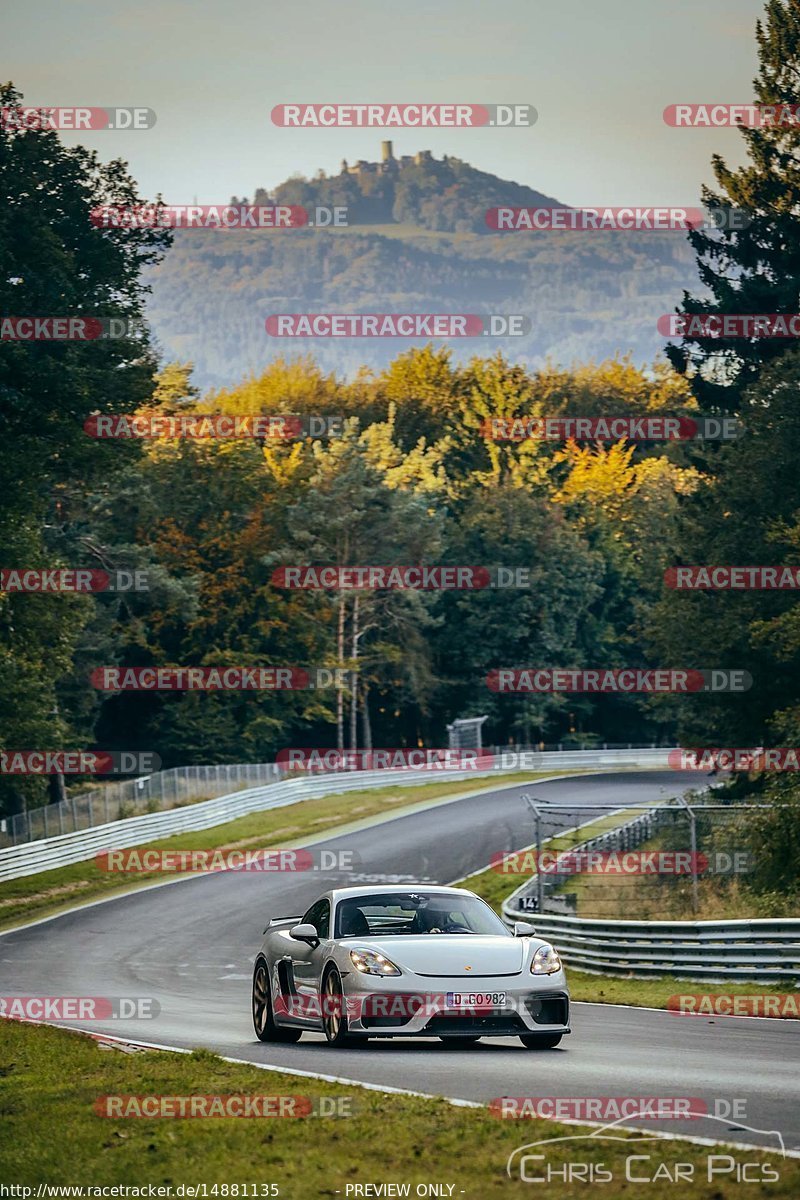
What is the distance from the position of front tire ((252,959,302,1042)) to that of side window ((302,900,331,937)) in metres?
0.72

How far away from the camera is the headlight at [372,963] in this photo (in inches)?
543

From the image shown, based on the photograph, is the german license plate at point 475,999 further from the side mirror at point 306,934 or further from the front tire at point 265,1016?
the front tire at point 265,1016

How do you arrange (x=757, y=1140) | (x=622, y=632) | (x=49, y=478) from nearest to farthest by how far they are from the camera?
(x=757, y=1140)
(x=49, y=478)
(x=622, y=632)

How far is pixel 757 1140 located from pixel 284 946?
7350mm

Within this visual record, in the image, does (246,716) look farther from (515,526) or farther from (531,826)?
(531,826)

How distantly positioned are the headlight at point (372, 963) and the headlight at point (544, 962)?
3.59 ft

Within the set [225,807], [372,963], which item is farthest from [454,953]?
[225,807]

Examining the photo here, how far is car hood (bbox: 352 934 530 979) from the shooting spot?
13.7 metres

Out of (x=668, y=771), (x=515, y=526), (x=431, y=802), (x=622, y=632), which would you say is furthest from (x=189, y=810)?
(x=622, y=632)

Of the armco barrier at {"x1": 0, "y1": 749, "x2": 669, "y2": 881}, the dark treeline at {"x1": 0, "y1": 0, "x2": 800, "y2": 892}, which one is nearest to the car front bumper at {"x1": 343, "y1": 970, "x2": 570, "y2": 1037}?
the dark treeline at {"x1": 0, "y1": 0, "x2": 800, "y2": 892}

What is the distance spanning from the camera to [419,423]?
10706 cm

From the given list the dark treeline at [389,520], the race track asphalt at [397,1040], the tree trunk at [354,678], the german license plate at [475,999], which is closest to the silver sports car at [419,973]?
the german license plate at [475,999]

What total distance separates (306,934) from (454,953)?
1.56m

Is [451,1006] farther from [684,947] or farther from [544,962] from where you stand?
[684,947]
